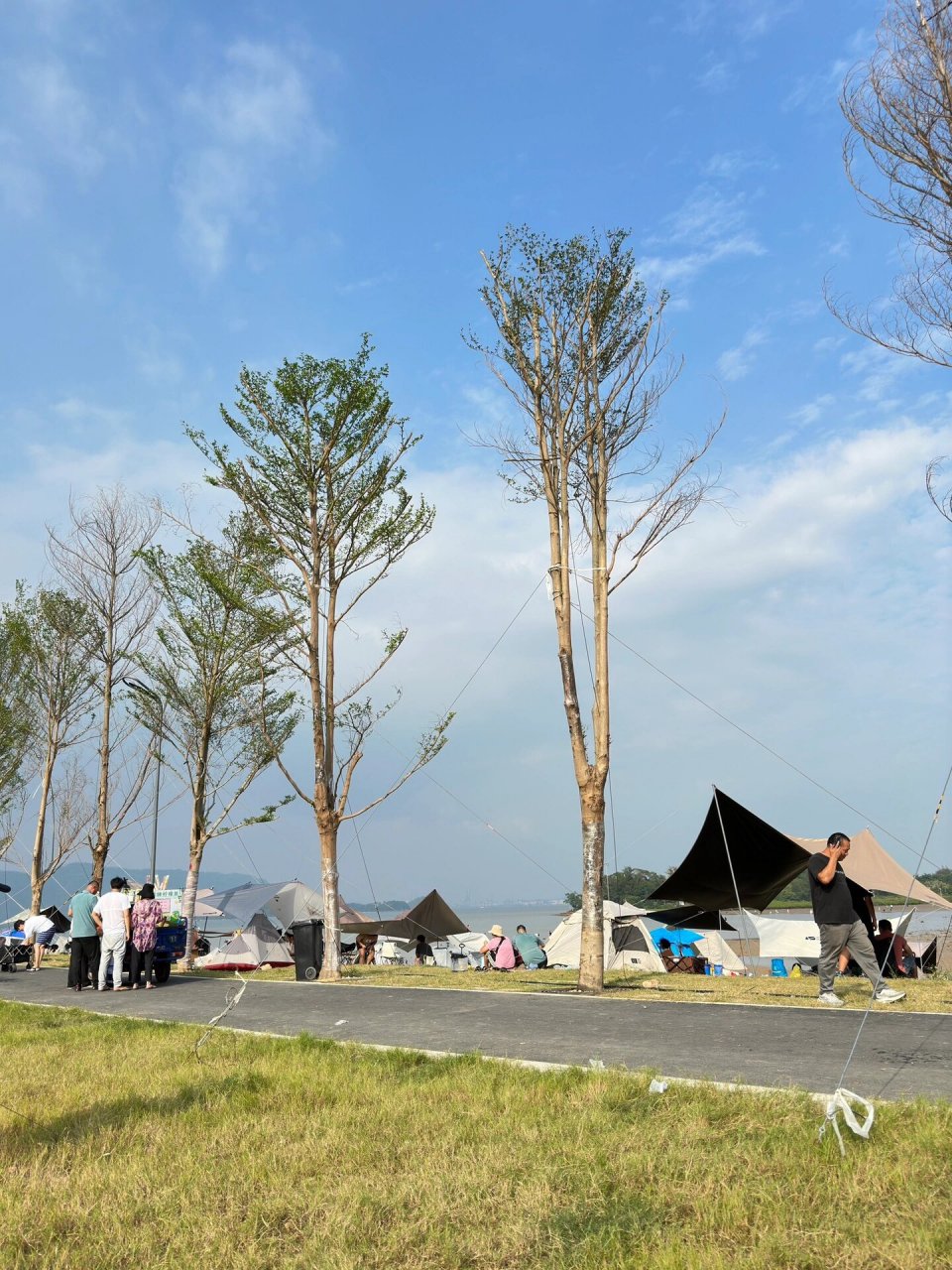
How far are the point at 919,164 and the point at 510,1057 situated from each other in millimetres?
9284

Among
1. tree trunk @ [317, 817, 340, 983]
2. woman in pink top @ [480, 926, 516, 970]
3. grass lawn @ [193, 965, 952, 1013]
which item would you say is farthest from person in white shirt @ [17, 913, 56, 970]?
woman in pink top @ [480, 926, 516, 970]

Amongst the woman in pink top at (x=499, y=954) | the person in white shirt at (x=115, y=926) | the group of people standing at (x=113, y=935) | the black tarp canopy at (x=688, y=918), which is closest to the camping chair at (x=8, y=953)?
the group of people standing at (x=113, y=935)

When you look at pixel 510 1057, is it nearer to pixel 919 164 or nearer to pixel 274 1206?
pixel 274 1206

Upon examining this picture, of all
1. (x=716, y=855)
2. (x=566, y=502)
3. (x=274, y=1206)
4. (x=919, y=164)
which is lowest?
(x=274, y=1206)

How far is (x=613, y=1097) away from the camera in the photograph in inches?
208

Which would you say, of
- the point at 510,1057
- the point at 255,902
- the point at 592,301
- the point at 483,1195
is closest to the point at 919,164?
the point at 592,301

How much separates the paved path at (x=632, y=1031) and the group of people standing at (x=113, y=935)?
2.01 m

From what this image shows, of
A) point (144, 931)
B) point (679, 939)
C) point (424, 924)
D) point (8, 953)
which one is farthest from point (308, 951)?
point (424, 924)

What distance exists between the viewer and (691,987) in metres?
12.7

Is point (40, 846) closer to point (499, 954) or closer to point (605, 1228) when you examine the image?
point (499, 954)

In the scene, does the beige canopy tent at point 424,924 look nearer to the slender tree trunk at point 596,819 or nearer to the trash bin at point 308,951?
the trash bin at point 308,951

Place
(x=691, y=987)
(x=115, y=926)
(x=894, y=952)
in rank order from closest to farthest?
(x=691, y=987), (x=115, y=926), (x=894, y=952)

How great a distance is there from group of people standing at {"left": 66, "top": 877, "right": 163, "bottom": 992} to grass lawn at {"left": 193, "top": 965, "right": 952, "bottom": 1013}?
9.17 feet

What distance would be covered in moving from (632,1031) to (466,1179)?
4.44m
